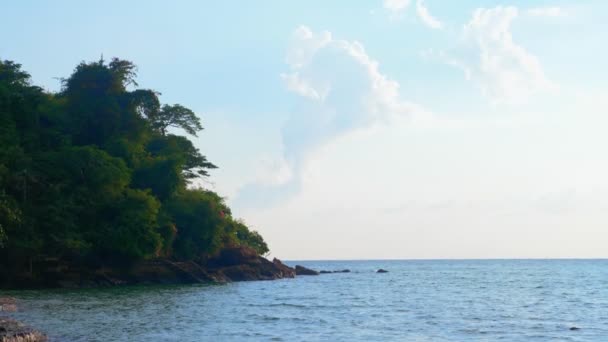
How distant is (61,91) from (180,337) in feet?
166

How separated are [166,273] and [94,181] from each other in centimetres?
1145

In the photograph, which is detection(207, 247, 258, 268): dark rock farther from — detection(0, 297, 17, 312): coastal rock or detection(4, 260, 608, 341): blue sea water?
detection(0, 297, 17, 312): coastal rock

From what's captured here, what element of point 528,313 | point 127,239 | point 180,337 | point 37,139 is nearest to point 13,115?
point 37,139

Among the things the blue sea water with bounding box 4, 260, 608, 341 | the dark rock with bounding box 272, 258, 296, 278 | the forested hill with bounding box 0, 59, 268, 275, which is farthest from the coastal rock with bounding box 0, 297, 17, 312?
the dark rock with bounding box 272, 258, 296, 278

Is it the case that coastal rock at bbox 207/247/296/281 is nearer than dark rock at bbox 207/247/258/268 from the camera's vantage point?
Yes

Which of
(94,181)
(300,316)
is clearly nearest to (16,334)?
(300,316)

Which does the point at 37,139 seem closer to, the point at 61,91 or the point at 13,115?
the point at 13,115

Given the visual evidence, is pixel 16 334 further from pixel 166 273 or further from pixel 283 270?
pixel 283 270

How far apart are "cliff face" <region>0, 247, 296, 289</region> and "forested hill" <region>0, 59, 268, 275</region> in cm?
103

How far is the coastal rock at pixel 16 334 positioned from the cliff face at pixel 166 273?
98.4 ft

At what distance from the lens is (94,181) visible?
5556 cm

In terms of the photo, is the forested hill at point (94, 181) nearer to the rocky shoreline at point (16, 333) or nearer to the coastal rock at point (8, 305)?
the coastal rock at point (8, 305)

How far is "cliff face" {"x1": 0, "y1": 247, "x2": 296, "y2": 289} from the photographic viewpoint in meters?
52.7

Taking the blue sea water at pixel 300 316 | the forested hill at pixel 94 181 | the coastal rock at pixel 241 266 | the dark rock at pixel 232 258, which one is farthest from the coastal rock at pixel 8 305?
the dark rock at pixel 232 258
